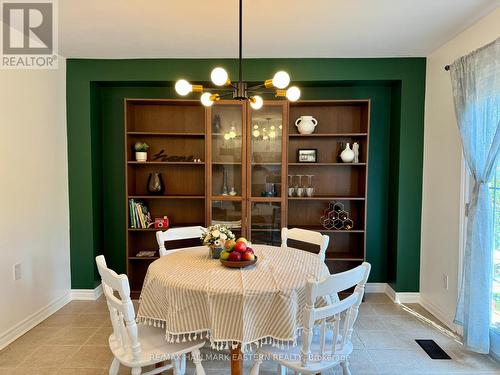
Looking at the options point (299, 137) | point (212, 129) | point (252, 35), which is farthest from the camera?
point (299, 137)

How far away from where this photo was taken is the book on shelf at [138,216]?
3434mm

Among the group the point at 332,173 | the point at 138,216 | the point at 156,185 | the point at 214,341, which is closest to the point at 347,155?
the point at 332,173

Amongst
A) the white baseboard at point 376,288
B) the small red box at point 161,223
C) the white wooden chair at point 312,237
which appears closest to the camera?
the white wooden chair at point 312,237

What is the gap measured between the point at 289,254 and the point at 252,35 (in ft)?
6.11

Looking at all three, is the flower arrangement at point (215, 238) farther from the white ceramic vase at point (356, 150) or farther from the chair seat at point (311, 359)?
the white ceramic vase at point (356, 150)

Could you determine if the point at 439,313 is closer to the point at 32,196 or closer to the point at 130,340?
the point at 130,340

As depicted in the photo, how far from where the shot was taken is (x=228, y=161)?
11.3 ft

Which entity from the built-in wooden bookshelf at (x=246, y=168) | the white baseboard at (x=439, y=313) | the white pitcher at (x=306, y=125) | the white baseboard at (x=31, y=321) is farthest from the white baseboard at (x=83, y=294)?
the white baseboard at (x=439, y=313)

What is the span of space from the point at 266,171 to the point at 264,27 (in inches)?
54.3

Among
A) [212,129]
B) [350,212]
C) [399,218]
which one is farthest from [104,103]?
[399,218]

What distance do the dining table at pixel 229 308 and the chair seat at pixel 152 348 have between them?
1.9 inches

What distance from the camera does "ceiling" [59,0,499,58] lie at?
231 cm

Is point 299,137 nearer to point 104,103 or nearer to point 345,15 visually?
point 345,15

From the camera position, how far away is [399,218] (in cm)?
341
